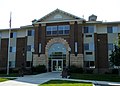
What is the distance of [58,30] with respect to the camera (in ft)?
133

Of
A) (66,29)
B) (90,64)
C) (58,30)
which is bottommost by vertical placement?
(90,64)

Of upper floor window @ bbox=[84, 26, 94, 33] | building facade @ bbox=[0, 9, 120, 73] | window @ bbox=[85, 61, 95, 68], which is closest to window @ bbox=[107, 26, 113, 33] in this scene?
building facade @ bbox=[0, 9, 120, 73]

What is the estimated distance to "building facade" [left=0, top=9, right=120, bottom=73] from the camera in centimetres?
3881

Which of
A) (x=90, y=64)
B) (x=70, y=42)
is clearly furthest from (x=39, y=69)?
(x=90, y=64)

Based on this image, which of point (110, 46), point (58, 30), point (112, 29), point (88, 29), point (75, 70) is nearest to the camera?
point (75, 70)

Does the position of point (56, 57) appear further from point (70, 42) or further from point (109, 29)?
point (109, 29)

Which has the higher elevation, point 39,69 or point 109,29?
point 109,29

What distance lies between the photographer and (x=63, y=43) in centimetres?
3966

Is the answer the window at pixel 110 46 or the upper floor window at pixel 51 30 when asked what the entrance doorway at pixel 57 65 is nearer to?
the upper floor window at pixel 51 30

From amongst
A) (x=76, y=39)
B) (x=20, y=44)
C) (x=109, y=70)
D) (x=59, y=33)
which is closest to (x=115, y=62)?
(x=109, y=70)

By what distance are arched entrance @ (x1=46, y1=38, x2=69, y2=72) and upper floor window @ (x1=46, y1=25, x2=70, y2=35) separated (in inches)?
56.2

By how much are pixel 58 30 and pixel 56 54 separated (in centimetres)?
461

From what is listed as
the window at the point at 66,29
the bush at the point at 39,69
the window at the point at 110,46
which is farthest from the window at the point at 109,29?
the bush at the point at 39,69

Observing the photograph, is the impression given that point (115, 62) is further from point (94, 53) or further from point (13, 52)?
point (13, 52)
